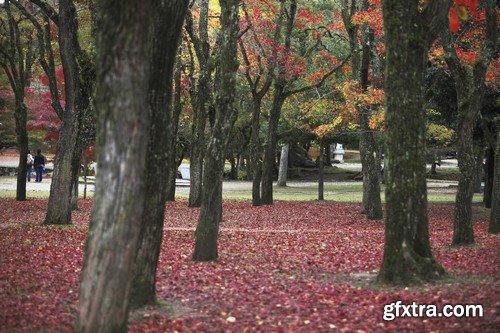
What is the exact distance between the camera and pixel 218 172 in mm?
12633

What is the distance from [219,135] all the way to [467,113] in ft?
18.2

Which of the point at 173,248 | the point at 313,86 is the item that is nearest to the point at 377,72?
the point at 313,86

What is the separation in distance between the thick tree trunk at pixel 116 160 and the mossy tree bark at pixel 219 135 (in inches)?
255

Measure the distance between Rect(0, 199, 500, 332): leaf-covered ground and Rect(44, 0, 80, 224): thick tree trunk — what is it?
79 centimetres

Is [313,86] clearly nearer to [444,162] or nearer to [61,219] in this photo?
[61,219]

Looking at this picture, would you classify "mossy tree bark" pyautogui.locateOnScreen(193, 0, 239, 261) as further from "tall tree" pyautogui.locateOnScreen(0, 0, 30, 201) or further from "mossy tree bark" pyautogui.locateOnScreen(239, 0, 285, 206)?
"tall tree" pyautogui.locateOnScreen(0, 0, 30, 201)

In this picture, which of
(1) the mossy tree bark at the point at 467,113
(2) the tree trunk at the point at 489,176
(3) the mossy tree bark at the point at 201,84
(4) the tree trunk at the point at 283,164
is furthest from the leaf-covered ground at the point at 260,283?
(4) the tree trunk at the point at 283,164

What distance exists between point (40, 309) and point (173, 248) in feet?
20.9

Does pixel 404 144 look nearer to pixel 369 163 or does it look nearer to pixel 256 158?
pixel 369 163

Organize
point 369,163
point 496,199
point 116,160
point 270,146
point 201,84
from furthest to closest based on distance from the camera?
point 270,146
point 369,163
point 201,84
point 496,199
point 116,160

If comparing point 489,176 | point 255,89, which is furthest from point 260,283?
point 489,176

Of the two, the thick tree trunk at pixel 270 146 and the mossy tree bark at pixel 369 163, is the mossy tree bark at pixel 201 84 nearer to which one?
the thick tree trunk at pixel 270 146

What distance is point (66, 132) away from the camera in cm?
1820

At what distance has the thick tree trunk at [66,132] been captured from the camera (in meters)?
17.9
